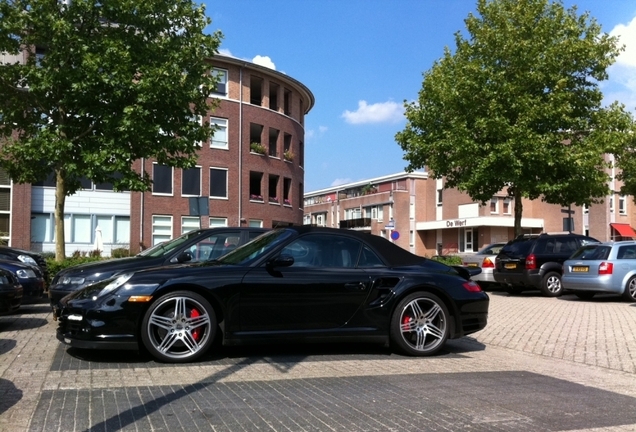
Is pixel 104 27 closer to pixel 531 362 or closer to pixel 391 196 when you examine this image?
pixel 531 362

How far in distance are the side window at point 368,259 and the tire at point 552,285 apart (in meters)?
11.7

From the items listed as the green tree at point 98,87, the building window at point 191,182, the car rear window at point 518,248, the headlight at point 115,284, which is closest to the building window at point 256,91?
the building window at point 191,182

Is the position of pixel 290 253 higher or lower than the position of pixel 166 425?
higher

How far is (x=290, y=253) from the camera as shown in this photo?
717 centimetres

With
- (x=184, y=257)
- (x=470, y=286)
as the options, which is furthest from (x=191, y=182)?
(x=470, y=286)

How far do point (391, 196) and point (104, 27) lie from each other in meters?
58.2

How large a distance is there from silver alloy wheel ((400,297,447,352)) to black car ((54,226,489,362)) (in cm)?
1

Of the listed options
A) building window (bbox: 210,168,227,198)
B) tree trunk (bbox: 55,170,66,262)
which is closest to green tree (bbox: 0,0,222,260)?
tree trunk (bbox: 55,170,66,262)

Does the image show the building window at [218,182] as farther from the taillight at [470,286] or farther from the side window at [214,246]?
the taillight at [470,286]

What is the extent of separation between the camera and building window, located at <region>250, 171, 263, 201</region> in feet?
141

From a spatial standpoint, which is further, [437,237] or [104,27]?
[437,237]

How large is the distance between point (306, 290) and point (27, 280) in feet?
20.6

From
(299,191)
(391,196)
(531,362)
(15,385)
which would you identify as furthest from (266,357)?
(391,196)

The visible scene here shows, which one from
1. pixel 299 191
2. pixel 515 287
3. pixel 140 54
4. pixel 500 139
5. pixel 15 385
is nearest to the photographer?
pixel 15 385
